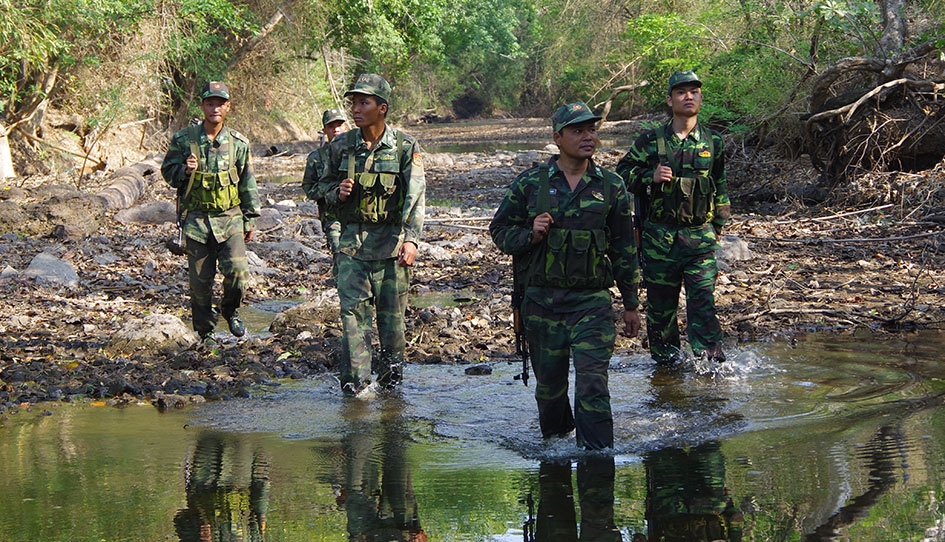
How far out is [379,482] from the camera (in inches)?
207

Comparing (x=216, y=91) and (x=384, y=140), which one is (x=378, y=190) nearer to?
(x=384, y=140)

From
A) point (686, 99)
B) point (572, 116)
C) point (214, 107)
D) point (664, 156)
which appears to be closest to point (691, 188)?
point (664, 156)

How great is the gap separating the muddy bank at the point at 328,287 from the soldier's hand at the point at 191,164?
50.5 inches

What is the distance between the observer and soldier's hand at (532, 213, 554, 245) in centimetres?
523

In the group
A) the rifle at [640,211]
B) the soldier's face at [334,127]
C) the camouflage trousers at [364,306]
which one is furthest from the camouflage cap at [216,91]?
the rifle at [640,211]

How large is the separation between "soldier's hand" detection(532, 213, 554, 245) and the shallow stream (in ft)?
3.62

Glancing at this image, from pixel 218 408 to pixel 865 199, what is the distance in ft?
→ 33.0

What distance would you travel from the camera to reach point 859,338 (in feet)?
27.8

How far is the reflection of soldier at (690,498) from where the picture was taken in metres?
4.25

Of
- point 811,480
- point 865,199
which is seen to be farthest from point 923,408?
point 865,199

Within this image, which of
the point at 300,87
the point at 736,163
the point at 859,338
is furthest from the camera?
the point at 300,87

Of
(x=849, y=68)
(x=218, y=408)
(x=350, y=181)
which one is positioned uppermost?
(x=849, y=68)

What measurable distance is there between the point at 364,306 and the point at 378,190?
2.48 feet

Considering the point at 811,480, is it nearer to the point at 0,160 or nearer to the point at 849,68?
the point at 849,68
